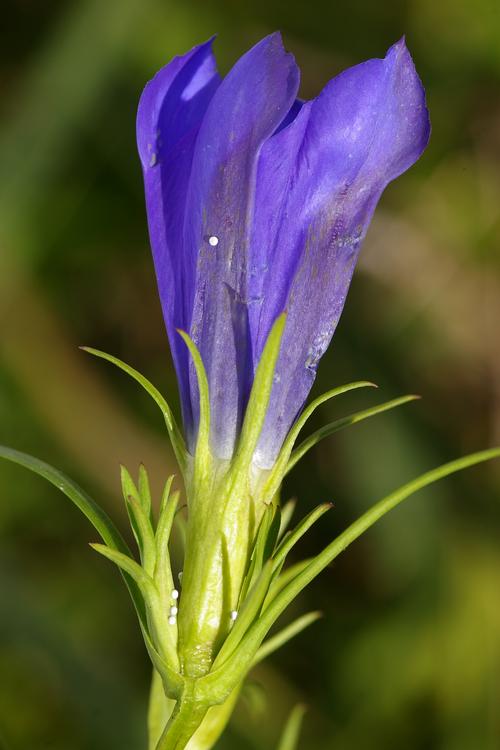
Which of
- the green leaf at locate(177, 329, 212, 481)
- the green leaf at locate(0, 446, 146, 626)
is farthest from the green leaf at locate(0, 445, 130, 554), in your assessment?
Result: the green leaf at locate(177, 329, 212, 481)

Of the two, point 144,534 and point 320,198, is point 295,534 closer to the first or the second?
point 144,534

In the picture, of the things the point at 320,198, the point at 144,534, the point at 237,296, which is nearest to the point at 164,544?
the point at 144,534

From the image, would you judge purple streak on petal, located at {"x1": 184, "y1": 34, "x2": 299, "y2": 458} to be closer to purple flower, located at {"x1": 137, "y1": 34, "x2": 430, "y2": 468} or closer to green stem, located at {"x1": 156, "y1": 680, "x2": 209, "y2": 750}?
purple flower, located at {"x1": 137, "y1": 34, "x2": 430, "y2": 468}

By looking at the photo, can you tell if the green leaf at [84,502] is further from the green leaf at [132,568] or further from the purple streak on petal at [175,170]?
the purple streak on petal at [175,170]

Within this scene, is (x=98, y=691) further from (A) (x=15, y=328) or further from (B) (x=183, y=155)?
(B) (x=183, y=155)

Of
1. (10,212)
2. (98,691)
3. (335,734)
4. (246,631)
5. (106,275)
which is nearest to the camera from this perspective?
(246,631)

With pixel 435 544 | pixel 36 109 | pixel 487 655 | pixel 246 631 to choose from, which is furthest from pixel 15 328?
pixel 246 631

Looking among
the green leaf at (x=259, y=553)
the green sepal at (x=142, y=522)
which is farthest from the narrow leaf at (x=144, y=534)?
the green leaf at (x=259, y=553)
